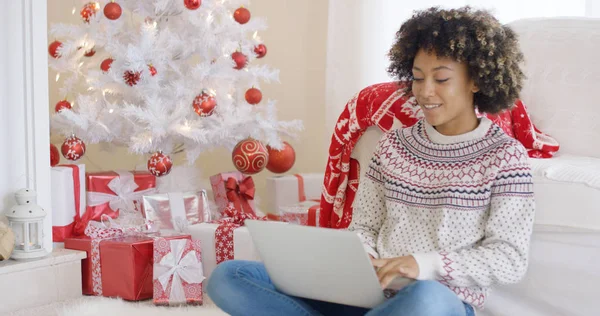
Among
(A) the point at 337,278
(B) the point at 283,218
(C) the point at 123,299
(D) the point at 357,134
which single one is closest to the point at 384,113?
(D) the point at 357,134

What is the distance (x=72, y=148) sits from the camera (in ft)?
7.77

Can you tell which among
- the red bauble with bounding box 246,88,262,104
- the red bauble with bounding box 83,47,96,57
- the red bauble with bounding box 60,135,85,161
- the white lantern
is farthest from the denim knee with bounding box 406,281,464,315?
the red bauble with bounding box 83,47,96,57

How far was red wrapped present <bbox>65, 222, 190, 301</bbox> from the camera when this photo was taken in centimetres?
216

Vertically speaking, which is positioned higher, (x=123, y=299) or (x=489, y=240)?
(x=489, y=240)

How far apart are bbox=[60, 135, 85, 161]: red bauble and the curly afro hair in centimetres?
131

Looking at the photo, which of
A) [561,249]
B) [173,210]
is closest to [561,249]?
[561,249]

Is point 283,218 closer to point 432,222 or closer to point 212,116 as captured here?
point 212,116

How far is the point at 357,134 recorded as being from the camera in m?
1.83

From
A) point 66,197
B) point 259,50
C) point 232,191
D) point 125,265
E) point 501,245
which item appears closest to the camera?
point 501,245

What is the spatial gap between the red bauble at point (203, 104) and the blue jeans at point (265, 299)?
117 cm

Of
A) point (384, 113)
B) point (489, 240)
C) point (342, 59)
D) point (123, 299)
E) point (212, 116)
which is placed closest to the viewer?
point (489, 240)

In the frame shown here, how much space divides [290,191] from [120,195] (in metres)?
0.69

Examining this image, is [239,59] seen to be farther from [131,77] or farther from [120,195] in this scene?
[120,195]

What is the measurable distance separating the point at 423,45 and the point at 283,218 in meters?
1.17
